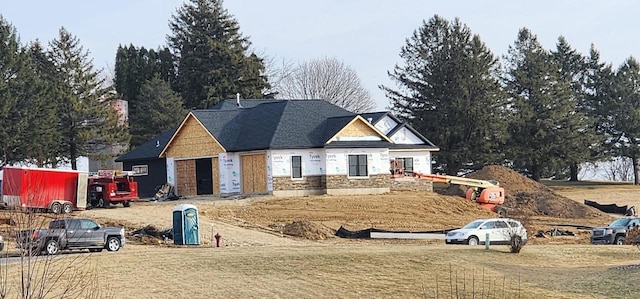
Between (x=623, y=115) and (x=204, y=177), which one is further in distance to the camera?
(x=623, y=115)

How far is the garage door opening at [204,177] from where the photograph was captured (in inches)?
2163

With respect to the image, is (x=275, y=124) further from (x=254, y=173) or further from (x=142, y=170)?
(x=142, y=170)

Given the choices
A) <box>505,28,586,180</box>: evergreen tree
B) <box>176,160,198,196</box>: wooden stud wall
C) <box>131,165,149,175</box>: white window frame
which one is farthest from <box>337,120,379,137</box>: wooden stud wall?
<box>505,28,586,180</box>: evergreen tree

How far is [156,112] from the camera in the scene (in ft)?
247

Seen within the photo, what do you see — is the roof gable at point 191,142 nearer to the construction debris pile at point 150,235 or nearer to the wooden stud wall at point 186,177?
the wooden stud wall at point 186,177

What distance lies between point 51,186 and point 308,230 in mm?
12454

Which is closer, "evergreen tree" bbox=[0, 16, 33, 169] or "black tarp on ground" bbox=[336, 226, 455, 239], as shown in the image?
"black tarp on ground" bbox=[336, 226, 455, 239]

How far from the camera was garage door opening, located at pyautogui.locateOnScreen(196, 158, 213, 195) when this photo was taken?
180 ft

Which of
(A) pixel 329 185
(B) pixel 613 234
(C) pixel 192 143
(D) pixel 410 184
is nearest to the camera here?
(B) pixel 613 234

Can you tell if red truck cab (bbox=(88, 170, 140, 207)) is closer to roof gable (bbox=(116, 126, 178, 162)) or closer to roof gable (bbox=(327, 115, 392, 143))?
roof gable (bbox=(116, 126, 178, 162))

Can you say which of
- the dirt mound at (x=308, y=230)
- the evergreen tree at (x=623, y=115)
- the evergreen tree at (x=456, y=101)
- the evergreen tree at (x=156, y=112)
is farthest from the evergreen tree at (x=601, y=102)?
the dirt mound at (x=308, y=230)

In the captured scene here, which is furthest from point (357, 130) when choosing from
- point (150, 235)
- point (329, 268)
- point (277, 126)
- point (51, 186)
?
point (329, 268)

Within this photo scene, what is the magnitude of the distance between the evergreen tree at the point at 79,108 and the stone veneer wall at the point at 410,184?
2127 cm

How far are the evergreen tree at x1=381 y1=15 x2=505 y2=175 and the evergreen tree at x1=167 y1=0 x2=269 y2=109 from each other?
45.4ft
